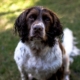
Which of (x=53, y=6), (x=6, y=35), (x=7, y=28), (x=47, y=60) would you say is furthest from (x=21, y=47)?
(x=53, y=6)

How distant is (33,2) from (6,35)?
368 centimetres

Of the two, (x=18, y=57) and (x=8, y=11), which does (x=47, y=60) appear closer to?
(x=18, y=57)

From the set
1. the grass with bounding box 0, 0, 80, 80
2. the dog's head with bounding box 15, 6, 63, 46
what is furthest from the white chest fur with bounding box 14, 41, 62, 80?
the grass with bounding box 0, 0, 80, 80

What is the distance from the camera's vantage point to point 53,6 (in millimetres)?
9258

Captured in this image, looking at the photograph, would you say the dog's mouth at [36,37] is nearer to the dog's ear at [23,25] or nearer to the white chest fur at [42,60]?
the dog's ear at [23,25]

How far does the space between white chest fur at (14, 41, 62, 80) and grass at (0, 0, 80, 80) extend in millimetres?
767

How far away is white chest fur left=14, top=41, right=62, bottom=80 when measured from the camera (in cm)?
413

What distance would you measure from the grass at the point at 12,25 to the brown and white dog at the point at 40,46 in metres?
0.59

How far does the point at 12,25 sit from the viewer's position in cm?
770

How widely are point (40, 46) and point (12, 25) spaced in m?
3.76

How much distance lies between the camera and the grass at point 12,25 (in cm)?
504

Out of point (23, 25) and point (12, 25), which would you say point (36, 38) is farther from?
point (12, 25)

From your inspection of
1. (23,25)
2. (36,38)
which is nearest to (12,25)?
(23,25)

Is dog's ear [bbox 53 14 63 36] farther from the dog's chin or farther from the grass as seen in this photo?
the grass
